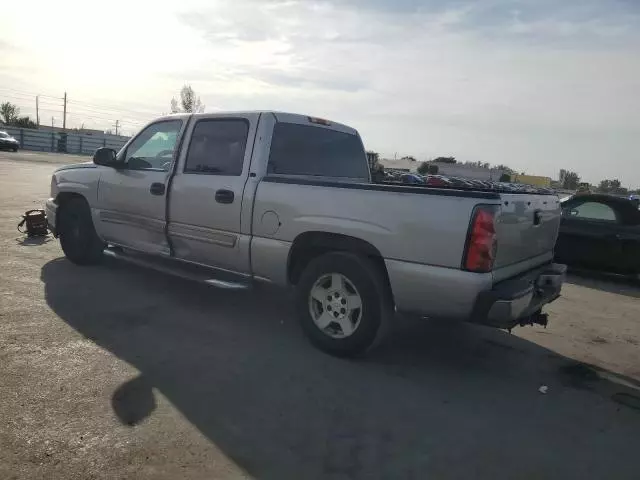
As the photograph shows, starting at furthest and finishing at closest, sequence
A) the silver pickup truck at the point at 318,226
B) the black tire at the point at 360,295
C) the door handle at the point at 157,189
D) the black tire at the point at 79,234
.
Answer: the black tire at the point at 79,234 → the door handle at the point at 157,189 → the black tire at the point at 360,295 → the silver pickup truck at the point at 318,226

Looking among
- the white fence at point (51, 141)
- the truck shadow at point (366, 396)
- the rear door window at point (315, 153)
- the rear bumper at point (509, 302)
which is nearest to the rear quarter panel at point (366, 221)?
the rear bumper at point (509, 302)

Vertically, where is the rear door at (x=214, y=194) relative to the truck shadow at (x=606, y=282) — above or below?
above

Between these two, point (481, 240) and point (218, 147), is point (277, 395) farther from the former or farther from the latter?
point (218, 147)

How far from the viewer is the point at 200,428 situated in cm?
309

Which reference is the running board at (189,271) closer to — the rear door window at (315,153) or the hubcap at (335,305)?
the hubcap at (335,305)

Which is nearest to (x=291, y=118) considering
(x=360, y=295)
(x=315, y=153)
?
(x=315, y=153)

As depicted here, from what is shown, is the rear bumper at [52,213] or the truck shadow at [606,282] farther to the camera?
the truck shadow at [606,282]

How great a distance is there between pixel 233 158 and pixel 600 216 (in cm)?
671

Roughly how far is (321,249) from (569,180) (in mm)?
89782

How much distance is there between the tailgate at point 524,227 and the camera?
373 cm

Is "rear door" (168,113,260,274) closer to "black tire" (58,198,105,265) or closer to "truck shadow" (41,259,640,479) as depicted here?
"truck shadow" (41,259,640,479)

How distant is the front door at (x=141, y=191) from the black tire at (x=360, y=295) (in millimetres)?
1976

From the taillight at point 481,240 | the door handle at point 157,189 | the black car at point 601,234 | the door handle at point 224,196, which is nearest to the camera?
the taillight at point 481,240

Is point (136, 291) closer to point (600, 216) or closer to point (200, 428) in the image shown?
point (200, 428)
